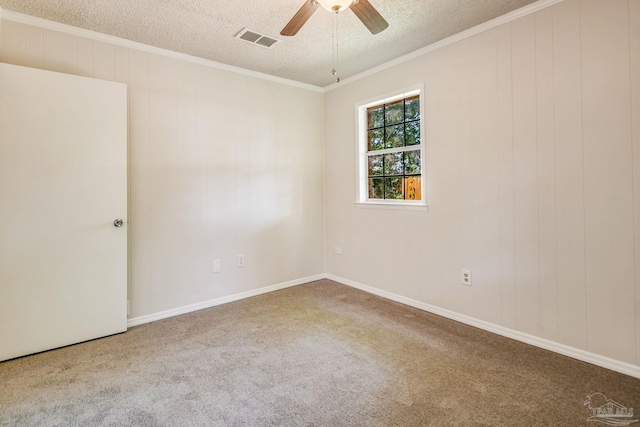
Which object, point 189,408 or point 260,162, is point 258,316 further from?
point 260,162

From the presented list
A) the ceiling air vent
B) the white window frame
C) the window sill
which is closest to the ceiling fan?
the ceiling air vent

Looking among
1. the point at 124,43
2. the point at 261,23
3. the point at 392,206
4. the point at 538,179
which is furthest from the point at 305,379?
the point at 124,43

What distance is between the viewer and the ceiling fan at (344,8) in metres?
1.73

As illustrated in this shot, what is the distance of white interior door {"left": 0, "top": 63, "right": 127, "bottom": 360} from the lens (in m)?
2.25

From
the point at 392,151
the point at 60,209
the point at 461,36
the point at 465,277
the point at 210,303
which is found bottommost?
the point at 210,303

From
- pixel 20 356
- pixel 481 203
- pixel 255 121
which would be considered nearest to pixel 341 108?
pixel 255 121

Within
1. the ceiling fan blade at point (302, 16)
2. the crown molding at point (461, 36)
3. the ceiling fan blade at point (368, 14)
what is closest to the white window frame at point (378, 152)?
the crown molding at point (461, 36)

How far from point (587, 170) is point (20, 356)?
4099mm

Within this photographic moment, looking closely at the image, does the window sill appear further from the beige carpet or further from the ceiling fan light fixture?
the ceiling fan light fixture

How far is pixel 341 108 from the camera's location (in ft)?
13.0

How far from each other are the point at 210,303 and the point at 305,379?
1685 mm

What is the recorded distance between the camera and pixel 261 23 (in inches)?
99.7

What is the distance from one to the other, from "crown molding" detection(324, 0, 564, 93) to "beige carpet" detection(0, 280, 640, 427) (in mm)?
2446

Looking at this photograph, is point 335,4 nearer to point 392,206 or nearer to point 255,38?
point 255,38
